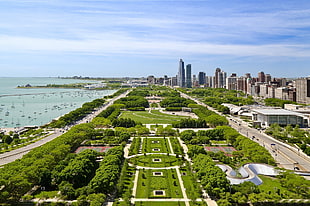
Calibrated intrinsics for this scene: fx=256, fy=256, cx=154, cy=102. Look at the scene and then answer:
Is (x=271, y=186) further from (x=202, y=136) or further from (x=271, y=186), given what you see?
(x=202, y=136)

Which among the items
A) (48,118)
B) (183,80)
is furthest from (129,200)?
(183,80)

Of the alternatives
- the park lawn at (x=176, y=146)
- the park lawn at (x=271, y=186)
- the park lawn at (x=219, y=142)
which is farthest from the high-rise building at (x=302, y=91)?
the park lawn at (x=271, y=186)

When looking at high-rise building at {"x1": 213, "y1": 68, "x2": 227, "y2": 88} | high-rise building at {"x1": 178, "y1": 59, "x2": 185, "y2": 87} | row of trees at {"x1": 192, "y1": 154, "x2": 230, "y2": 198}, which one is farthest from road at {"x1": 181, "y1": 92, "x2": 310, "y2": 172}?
high-rise building at {"x1": 178, "y1": 59, "x2": 185, "y2": 87}

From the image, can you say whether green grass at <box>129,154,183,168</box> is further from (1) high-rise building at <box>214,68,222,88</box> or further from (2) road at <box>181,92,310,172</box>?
(1) high-rise building at <box>214,68,222,88</box>

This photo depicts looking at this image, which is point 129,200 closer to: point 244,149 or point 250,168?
point 250,168

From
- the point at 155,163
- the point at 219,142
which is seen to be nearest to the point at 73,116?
the point at 155,163
